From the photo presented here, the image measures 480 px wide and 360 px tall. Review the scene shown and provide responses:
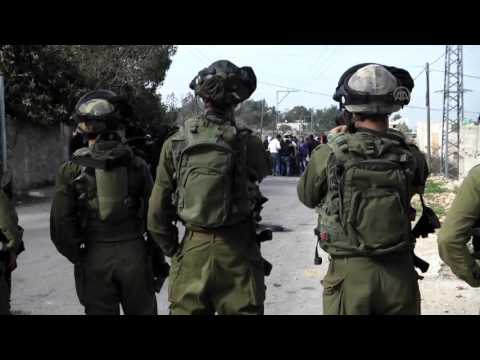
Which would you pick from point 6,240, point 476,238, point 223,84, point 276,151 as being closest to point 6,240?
point 6,240

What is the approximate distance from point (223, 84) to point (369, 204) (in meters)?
0.97

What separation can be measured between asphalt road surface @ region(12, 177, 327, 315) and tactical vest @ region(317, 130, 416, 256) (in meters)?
2.69

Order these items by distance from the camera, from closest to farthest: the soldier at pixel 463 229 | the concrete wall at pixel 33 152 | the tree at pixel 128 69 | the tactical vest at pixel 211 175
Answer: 1. the soldier at pixel 463 229
2. the tactical vest at pixel 211 175
3. the concrete wall at pixel 33 152
4. the tree at pixel 128 69

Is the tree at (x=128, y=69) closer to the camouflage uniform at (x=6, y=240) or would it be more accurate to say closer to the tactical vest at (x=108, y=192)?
the tactical vest at (x=108, y=192)

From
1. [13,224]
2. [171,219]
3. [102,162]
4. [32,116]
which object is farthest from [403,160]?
[32,116]

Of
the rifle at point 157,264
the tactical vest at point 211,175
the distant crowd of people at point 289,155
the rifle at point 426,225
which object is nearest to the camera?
the tactical vest at point 211,175

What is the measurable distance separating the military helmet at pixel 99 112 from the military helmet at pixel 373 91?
1367 millimetres

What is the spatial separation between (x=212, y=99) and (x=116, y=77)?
56.1 feet

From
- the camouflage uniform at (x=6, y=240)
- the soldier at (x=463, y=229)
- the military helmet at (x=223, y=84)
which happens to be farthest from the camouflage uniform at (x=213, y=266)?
the soldier at (x=463, y=229)

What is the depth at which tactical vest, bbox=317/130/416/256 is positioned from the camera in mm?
2900

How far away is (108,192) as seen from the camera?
3475mm

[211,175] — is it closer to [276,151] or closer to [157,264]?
[157,264]

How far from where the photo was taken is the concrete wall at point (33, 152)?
15.0 m
